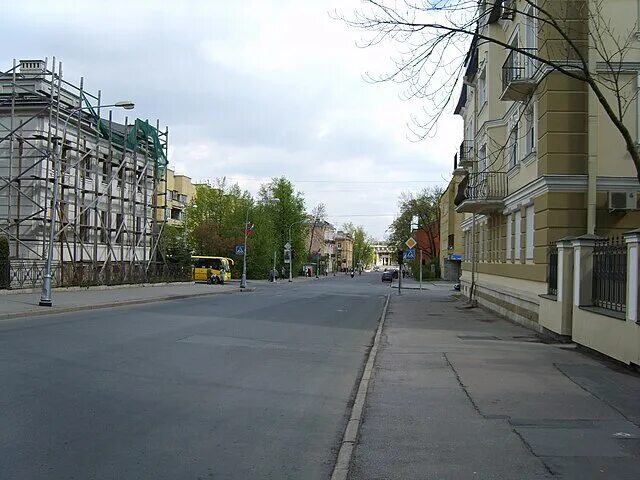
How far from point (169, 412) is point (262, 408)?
108 centimetres

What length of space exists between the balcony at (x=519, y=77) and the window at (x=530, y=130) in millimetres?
430

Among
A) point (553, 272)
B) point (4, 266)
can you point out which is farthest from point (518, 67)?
point (4, 266)

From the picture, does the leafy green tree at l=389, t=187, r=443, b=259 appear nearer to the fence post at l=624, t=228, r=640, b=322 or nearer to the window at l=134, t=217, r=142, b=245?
the window at l=134, t=217, r=142, b=245

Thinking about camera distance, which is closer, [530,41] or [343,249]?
[530,41]

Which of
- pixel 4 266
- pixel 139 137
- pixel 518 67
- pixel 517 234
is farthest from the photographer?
pixel 139 137

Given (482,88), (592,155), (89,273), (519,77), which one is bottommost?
(89,273)

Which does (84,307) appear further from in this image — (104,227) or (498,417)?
(498,417)

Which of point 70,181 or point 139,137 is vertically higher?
point 139,137

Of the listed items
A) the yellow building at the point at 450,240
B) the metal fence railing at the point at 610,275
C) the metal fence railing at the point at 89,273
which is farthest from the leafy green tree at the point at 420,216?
the metal fence railing at the point at 610,275

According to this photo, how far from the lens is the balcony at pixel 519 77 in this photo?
1756cm

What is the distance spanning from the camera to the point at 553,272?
14.8 m

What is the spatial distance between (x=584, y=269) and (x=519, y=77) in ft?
25.6

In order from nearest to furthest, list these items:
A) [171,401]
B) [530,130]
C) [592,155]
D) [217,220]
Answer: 1. [171,401]
2. [592,155]
3. [530,130]
4. [217,220]

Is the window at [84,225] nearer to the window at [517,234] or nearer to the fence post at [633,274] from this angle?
the window at [517,234]
